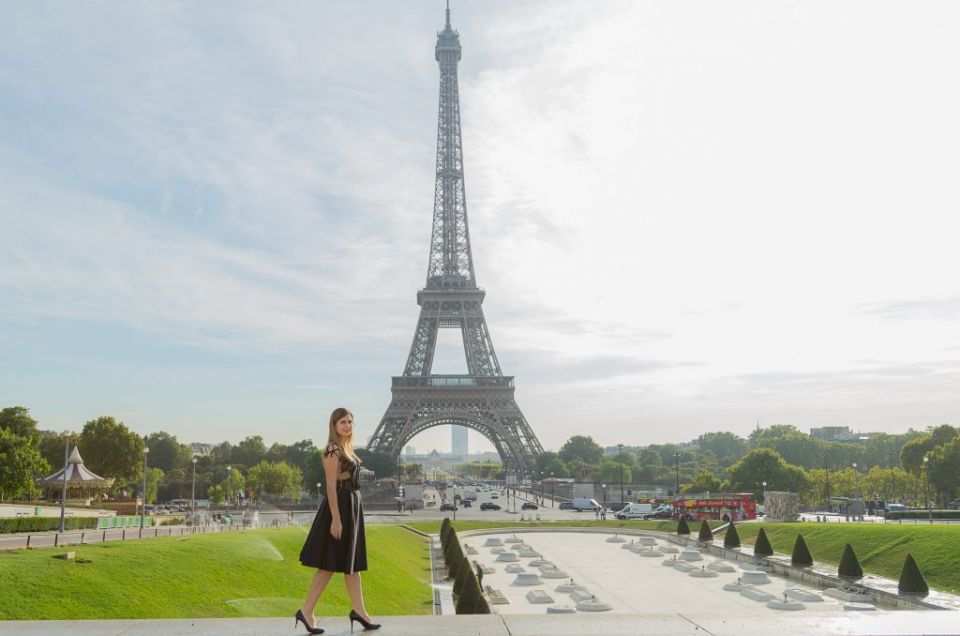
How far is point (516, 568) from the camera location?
43.9m

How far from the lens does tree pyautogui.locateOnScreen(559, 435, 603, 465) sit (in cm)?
17312

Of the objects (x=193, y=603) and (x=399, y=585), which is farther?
(x=399, y=585)

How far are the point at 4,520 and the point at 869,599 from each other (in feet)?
128

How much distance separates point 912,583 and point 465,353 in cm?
8244

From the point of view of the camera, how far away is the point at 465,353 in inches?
4328

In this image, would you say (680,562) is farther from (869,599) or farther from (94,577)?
(94,577)

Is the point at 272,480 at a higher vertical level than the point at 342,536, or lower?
higher

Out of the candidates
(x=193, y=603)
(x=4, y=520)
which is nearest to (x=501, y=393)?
(x=4, y=520)

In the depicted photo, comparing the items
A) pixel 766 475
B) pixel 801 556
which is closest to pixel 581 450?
pixel 766 475

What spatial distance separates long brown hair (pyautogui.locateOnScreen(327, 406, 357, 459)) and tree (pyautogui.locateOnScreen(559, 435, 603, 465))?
165237mm

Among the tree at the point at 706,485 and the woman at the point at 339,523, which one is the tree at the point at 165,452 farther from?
the woman at the point at 339,523

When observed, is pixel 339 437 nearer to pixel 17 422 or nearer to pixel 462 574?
pixel 462 574

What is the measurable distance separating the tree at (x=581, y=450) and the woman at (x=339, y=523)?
165 metres

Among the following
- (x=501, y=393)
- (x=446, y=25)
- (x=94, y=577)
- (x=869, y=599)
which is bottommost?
(x=869, y=599)
